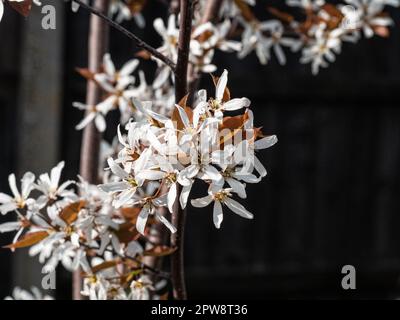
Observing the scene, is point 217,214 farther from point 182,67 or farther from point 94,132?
point 94,132

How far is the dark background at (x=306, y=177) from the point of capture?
2.91m

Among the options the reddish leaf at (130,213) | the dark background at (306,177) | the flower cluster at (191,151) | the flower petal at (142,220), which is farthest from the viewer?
the dark background at (306,177)

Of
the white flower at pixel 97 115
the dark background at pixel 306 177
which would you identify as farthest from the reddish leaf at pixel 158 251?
the dark background at pixel 306 177

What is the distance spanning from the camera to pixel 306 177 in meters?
3.06

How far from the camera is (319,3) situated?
5.57ft

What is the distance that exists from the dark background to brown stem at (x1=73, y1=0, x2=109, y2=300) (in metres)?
1.37

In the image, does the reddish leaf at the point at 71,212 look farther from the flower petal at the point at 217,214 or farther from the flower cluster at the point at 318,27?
the flower cluster at the point at 318,27

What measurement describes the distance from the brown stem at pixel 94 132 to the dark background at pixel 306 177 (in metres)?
1.37

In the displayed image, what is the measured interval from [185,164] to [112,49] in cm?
213

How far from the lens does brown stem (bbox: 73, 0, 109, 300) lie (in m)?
1.41

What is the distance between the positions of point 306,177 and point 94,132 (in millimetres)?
1760

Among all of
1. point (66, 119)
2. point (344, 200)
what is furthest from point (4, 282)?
point (344, 200)

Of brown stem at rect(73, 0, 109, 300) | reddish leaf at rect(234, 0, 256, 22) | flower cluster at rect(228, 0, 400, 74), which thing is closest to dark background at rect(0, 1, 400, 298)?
flower cluster at rect(228, 0, 400, 74)
